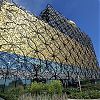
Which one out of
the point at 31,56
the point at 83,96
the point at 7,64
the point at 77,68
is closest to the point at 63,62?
the point at 77,68

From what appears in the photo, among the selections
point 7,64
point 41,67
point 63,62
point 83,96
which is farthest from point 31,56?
point 83,96

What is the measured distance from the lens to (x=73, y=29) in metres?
88.5

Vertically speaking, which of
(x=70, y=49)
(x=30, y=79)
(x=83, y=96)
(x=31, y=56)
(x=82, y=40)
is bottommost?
(x=83, y=96)

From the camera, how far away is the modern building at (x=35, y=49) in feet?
166

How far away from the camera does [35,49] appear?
193 feet

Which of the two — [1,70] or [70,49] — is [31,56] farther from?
[70,49]

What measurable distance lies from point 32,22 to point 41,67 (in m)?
12.3

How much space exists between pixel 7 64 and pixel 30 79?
5.42m

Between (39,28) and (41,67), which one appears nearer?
(41,67)

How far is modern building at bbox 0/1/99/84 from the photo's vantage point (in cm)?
5059

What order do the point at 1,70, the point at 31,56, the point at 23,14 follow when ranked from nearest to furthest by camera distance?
the point at 1,70
the point at 31,56
the point at 23,14

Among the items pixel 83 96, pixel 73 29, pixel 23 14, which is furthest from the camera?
pixel 73 29

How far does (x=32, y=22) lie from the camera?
63.9m

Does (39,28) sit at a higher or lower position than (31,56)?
higher
